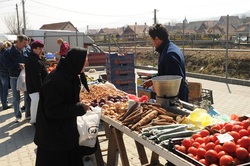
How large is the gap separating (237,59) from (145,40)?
19.8 m

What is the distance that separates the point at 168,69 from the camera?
4.12 meters

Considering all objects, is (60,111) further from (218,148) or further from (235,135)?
(235,135)

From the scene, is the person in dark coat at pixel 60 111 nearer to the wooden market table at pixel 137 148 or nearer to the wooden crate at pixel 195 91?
the wooden market table at pixel 137 148

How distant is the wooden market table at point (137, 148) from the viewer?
2.60 m

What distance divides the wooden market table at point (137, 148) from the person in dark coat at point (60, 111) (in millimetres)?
634

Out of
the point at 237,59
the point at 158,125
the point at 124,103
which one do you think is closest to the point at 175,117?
the point at 158,125

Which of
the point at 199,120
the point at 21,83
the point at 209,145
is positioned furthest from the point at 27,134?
the point at 209,145

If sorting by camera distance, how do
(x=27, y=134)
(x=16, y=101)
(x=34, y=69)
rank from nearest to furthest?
(x=34, y=69), (x=27, y=134), (x=16, y=101)

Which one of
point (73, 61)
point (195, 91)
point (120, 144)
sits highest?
point (73, 61)

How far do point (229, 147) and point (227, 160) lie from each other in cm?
15

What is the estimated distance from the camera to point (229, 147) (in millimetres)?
2383

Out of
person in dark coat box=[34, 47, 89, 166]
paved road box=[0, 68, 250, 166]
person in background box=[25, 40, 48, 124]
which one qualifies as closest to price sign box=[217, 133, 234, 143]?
person in dark coat box=[34, 47, 89, 166]

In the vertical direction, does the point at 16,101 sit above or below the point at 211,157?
below

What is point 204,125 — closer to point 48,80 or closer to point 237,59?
point 48,80
